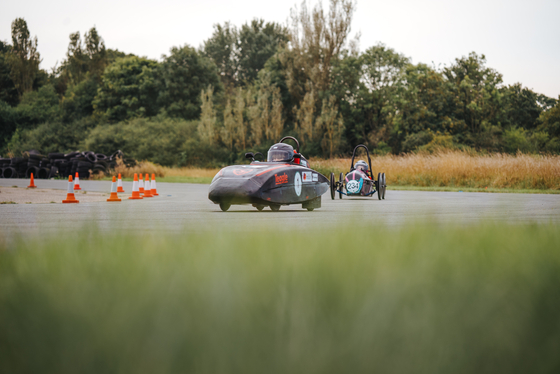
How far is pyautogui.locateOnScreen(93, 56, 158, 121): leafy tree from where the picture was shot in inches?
2758

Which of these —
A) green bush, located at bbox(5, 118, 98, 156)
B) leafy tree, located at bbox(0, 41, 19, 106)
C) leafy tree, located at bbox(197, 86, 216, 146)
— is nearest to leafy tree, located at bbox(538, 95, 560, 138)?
leafy tree, located at bbox(197, 86, 216, 146)

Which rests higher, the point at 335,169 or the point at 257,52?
the point at 257,52

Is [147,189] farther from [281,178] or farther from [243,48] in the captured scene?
[243,48]

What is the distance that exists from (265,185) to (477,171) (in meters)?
20.1

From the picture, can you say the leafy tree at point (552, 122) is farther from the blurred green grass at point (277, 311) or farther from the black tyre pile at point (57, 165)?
the blurred green grass at point (277, 311)

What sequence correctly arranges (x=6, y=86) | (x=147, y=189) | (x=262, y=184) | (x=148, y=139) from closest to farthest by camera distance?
1. (x=262, y=184)
2. (x=147, y=189)
3. (x=148, y=139)
4. (x=6, y=86)

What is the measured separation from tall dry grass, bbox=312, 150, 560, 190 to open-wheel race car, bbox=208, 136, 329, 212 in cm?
1787

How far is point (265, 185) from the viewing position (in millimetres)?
11195

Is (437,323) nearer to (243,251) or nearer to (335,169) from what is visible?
(243,251)

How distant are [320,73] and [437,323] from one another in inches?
2097

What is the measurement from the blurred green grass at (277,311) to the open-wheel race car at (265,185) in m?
7.24

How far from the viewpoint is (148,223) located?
28.8ft

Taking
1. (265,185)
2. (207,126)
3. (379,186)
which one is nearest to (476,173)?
(379,186)

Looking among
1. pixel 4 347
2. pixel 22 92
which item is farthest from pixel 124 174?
pixel 22 92
